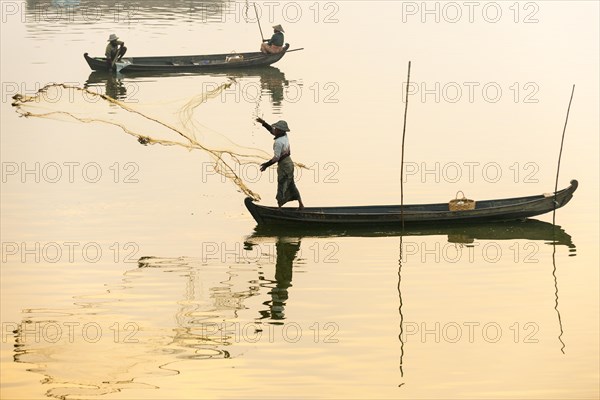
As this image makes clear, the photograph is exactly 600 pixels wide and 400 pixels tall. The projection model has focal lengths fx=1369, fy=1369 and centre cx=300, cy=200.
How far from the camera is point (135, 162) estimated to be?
2750cm

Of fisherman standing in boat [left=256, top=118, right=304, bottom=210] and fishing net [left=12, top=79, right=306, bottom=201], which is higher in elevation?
fishing net [left=12, top=79, right=306, bottom=201]

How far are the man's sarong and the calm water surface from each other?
0.60 meters

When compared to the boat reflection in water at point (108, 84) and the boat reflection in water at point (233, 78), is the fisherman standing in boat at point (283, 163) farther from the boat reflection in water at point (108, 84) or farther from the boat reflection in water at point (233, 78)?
the boat reflection in water at point (108, 84)

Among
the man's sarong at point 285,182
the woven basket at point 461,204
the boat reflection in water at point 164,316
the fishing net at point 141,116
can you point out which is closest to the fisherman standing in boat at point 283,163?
the man's sarong at point 285,182

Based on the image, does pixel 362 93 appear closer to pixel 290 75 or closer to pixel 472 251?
pixel 290 75

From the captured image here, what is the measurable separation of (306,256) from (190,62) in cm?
1955

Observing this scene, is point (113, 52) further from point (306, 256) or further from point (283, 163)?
point (306, 256)

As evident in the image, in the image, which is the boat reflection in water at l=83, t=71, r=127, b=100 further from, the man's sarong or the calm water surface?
the man's sarong

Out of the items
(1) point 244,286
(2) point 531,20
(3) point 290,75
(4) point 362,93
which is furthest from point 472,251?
(2) point 531,20

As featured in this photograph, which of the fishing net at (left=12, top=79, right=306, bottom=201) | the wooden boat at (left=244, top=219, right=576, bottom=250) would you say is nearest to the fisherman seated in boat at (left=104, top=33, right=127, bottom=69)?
the fishing net at (left=12, top=79, right=306, bottom=201)

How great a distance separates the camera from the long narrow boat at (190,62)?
38344mm

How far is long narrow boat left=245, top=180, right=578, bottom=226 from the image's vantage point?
2130cm

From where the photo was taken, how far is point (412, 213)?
21391 millimetres

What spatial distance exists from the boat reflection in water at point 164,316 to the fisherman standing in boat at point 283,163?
616 mm
